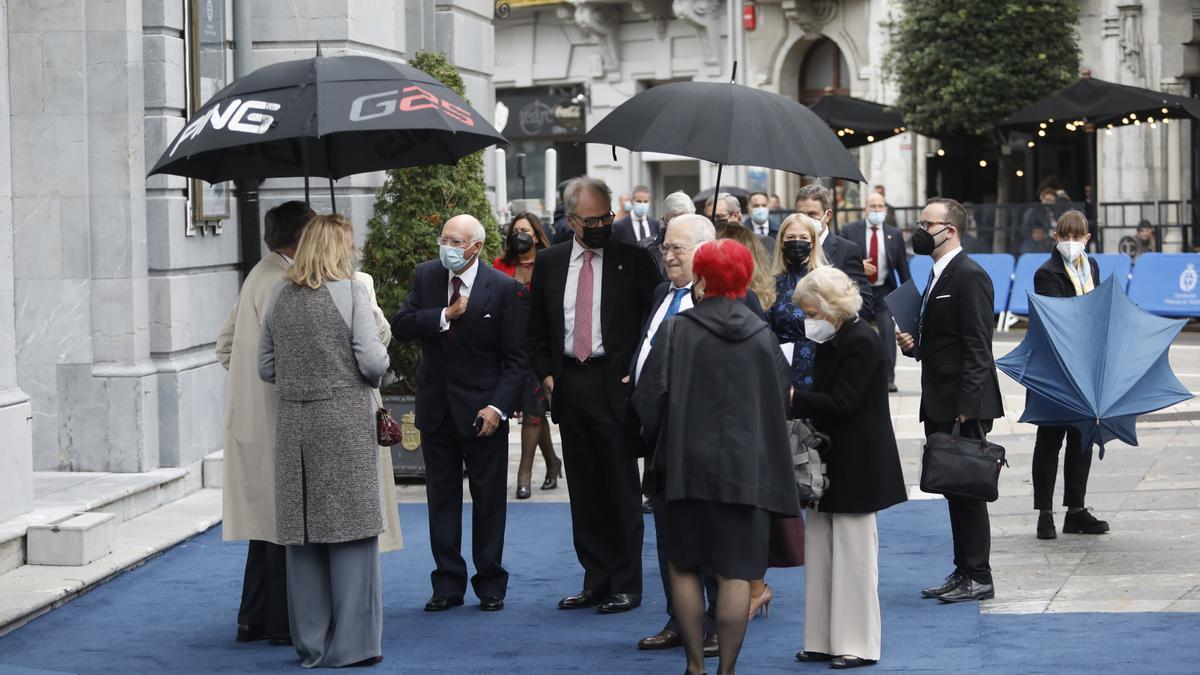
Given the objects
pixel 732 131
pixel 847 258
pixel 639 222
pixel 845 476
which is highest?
pixel 732 131

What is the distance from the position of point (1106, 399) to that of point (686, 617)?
3.78m

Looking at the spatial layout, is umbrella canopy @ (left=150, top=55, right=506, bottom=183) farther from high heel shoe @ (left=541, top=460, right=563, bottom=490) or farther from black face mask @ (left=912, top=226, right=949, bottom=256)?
high heel shoe @ (left=541, top=460, right=563, bottom=490)

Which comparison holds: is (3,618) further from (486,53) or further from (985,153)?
(985,153)

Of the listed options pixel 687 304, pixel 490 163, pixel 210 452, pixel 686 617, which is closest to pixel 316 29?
pixel 210 452

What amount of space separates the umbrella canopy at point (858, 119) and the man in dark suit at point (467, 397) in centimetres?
1826

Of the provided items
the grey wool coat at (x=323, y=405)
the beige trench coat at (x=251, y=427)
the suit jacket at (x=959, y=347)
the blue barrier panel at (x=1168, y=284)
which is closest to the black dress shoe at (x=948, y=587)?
the suit jacket at (x=959, y=347)

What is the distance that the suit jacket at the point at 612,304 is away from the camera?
28.2ft

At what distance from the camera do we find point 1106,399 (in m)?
9.77

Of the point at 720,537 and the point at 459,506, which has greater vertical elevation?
the point at 720,537

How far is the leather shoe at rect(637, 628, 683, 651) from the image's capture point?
25.9ft

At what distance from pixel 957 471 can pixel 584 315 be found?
6.30 ft

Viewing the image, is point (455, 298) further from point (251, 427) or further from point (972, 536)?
point (972, 536)

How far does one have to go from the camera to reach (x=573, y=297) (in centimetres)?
869

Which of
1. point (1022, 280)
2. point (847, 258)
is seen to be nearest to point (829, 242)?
point (847, 258)
